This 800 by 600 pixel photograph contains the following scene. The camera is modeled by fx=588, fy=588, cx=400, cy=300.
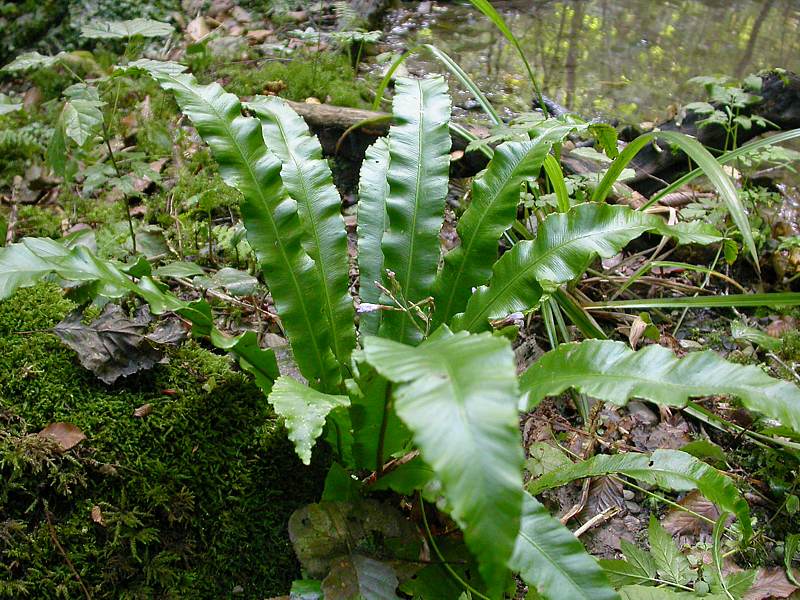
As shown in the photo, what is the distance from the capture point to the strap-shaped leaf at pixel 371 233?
1658 millimetres

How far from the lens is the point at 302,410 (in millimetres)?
1126

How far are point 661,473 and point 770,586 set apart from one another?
1.65ft

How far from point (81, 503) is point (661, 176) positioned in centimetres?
287

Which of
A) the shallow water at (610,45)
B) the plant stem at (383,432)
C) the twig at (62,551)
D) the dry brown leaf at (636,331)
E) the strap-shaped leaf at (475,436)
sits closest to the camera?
the strap-shaped leaf at (475,436)

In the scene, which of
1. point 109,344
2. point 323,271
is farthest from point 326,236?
point 109,344

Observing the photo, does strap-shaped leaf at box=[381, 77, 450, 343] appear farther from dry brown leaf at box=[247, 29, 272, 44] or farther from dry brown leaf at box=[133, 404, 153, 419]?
dry brown leaf at box=[247, 29, 272, 44]

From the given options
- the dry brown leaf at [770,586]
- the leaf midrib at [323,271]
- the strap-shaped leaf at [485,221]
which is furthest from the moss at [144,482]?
the dry brown leaf at [770,586]

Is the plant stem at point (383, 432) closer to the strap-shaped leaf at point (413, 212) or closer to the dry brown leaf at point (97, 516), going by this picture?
the strap-shaped leaf at point (413, 212)

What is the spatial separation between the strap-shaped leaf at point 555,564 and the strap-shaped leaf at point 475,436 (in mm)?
424

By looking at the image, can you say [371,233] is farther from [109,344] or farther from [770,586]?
[770,586]

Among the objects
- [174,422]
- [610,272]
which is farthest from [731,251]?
[174,422]

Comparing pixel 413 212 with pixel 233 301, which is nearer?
pixel 413 212

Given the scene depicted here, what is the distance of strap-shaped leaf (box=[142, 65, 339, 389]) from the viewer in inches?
58.9

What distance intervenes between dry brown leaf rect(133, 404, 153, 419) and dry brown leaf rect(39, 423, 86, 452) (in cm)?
13
